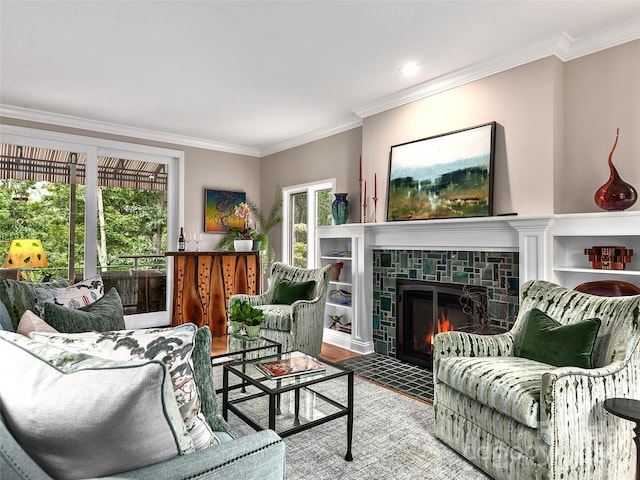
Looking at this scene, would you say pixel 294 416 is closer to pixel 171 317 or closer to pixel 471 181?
pixel 471 181

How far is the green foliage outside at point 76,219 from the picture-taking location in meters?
4.43

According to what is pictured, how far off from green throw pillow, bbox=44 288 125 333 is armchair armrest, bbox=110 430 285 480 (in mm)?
1055

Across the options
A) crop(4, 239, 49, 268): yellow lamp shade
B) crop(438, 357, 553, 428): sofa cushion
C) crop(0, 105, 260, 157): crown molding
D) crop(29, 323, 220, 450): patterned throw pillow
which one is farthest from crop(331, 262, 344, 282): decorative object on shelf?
crop(29, 323, 220, 450): patterned throw pillow

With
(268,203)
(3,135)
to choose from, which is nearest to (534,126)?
(268,203)

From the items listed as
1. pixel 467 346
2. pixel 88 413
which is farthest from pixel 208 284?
pixel 88 413

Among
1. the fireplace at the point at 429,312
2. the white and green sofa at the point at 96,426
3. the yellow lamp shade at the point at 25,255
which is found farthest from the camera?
the yellow lamp shade at the point at 25,255

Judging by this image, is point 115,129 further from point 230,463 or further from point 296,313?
point 230,463

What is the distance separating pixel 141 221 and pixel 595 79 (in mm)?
4895

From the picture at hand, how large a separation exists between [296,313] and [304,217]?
6.95ft

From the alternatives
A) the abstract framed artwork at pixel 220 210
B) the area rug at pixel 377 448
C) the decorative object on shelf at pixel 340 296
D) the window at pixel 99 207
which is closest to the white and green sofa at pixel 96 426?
the area rug at pixel 377 448

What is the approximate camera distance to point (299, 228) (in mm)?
5629

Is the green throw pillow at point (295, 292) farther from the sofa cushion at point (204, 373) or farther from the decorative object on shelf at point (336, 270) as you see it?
the sofa cushion at point (204, 373)

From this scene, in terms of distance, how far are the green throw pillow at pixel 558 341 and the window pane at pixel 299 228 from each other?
137 inches

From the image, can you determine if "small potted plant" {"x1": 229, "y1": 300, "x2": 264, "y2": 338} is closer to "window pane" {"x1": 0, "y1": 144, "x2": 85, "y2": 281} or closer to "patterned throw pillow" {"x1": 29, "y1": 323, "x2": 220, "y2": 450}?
"patterned throw pillow" {"x1": 29, "y1": 323, "x2": 220, "y2": 450}
